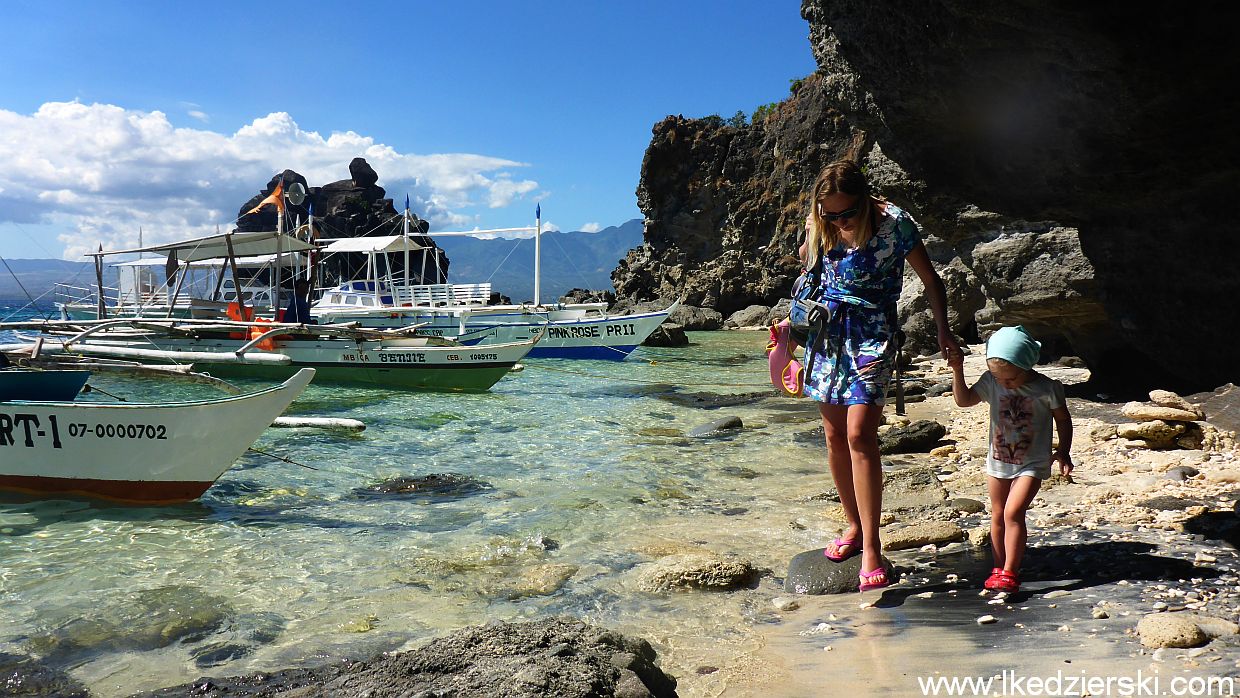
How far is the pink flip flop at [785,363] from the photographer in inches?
167

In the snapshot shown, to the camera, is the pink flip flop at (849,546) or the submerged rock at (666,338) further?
the submerged rock at (666,338)

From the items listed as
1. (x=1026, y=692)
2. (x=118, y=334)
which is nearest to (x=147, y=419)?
(x=1026, y=692)

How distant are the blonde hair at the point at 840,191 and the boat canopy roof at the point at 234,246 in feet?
61.7

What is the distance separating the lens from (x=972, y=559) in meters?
4.54

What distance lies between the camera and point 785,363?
14.2 ft

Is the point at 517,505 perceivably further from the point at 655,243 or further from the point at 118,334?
the point at 655,243

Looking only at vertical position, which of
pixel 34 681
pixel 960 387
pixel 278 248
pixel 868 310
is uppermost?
pixel 278 248

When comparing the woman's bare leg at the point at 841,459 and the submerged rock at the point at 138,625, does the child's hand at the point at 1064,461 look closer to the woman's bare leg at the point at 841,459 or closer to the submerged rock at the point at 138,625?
the woman's bare leg at the point at 841,459

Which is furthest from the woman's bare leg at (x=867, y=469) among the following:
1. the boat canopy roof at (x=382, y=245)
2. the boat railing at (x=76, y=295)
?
the boat canopy roof at (x=382, y=245)

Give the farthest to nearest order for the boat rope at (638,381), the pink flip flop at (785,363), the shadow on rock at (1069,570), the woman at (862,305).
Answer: the boat rope at (638,381), the pink flip flop at (785,363), the woman at (862,305), the shadow on rock at (1069,570)

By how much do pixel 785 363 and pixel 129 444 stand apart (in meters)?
6.17

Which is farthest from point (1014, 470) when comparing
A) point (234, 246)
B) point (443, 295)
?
point (443, 295)

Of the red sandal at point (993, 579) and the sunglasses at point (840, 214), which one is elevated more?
the sunglasses at point (840, 214)

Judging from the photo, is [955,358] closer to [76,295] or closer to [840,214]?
[840,214]
